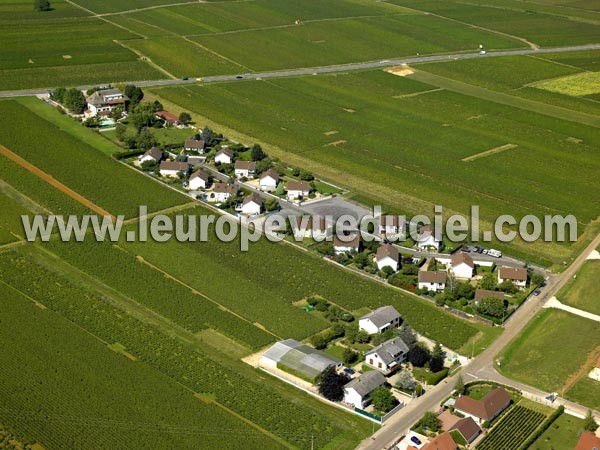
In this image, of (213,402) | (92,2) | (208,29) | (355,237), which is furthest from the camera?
(92,2)

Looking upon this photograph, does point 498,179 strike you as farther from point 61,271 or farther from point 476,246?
point 61,271

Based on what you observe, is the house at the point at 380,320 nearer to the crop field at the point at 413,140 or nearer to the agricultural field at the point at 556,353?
the agricultural field at the point at 556,353

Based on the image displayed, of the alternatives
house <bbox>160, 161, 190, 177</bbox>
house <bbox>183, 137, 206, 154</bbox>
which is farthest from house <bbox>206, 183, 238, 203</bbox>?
house <bbox>183, 137, 206, 154</bbox>

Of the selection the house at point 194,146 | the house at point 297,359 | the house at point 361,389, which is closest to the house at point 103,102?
the house at point 194,146

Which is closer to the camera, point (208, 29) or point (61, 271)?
point (61, 271)

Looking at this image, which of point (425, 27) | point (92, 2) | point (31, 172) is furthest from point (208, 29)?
point (31, 172)

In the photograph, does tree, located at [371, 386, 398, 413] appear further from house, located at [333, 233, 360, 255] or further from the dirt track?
the dirt track
